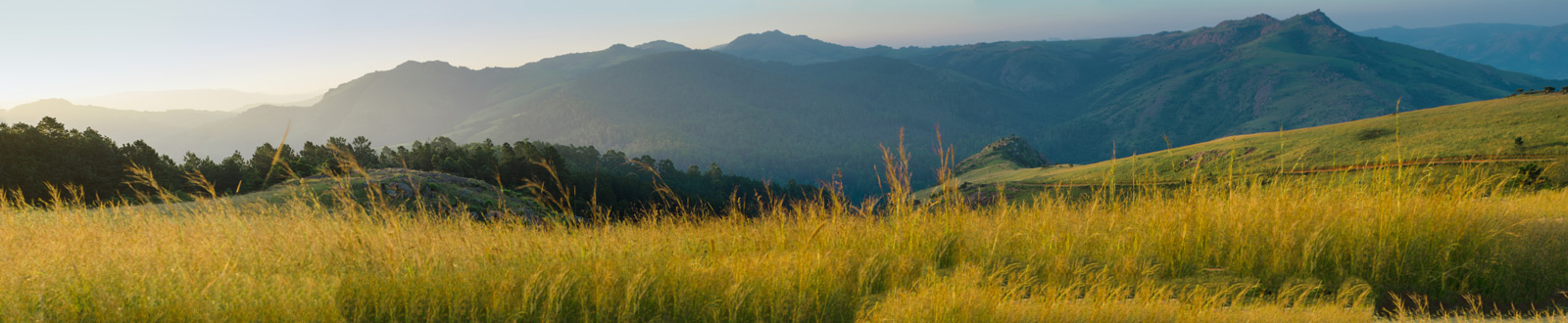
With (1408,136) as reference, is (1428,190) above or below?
above

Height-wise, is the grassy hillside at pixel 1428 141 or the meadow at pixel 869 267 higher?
the meadow at pixel 869 267

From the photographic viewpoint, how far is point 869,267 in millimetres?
4688

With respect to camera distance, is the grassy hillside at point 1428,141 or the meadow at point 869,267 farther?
the grassy hillside at point 1428,141

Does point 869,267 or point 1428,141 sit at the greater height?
Result: point 869,267

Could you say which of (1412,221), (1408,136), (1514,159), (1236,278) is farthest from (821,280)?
(1408,136)

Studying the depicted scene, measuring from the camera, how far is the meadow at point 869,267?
377cm

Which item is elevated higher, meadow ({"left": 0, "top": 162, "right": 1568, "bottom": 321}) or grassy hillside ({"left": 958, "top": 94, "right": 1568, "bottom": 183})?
meadow ({"left": 0, "top": 162, "right": 1568, "bottom": 321})

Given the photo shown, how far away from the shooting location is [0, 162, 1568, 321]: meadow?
3.77m

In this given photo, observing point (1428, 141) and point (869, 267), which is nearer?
point (869, 267)

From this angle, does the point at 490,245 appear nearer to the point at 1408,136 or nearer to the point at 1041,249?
the point at 1041,249

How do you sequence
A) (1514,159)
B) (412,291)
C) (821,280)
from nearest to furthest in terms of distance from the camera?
1. (412,291)
2. (821,280)
3. (1514,159)

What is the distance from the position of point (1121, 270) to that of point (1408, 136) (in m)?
39.3

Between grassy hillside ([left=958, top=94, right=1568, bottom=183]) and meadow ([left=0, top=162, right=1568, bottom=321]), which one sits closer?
meadow ([left=0, top=162, right=1568, bottom=321])

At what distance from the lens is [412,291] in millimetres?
3984
